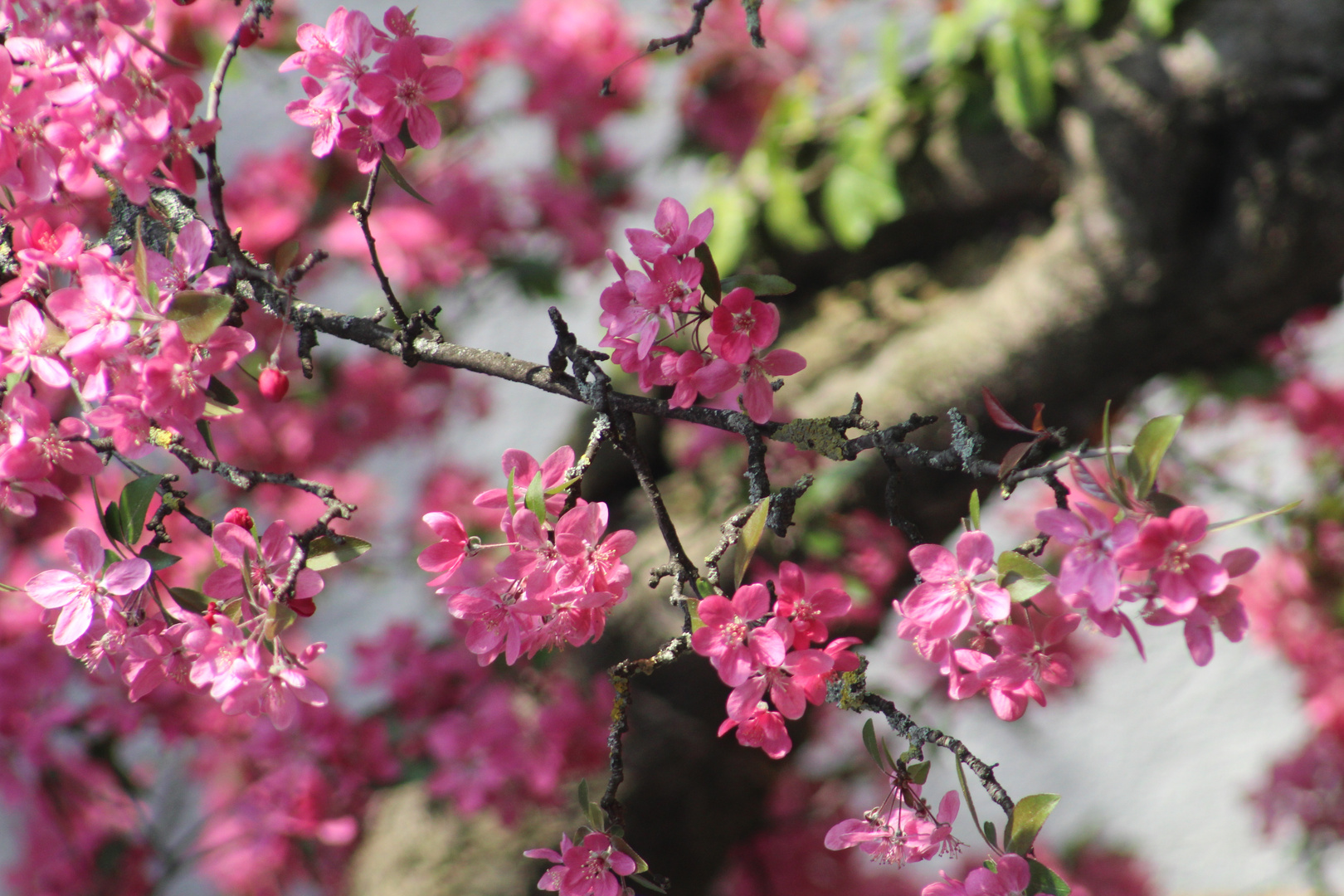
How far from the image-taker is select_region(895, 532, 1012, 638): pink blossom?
36 cm

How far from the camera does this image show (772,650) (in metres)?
0.38

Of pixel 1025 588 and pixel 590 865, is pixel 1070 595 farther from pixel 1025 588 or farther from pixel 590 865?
pixel 590 865

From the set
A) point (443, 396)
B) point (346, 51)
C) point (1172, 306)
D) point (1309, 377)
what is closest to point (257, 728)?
point (443, 396)

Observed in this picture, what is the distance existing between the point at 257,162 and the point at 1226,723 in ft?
7.14

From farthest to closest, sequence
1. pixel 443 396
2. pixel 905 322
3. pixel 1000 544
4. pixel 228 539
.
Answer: pixel 1000 544, pixel 443 396, pixel 905 322, pixel 228 539

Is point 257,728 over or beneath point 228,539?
beneath

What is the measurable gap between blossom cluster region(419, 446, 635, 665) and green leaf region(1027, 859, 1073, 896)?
0.20 m

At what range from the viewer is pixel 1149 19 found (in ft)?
3.12

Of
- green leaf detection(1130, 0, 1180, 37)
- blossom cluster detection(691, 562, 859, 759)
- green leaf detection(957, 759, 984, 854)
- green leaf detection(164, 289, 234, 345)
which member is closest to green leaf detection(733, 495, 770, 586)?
blossom cluster detection(691, 562, 859, 759)

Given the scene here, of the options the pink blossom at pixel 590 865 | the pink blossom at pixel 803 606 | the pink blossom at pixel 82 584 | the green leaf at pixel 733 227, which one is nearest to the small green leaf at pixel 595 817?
the pink blossom at pixel 590 865

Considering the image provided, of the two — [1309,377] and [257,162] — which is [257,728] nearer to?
[257,162]

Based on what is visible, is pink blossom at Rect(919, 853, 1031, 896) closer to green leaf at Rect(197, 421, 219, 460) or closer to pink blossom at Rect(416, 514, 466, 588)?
pink blossom at Rect(416, 514, 466, 588)

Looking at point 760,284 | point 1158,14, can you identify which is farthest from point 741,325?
point 1158,14

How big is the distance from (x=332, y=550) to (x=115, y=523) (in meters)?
0.10
